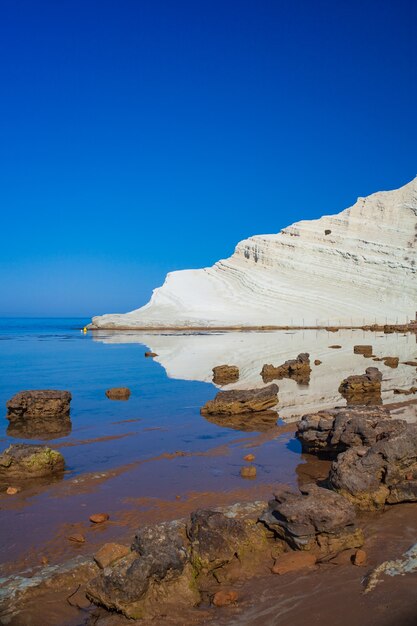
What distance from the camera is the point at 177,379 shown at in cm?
1697

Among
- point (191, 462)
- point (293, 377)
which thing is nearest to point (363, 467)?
point (191, 462)

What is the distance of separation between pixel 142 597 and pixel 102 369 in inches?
673

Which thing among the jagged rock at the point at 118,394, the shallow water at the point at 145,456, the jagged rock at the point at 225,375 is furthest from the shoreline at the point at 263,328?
the jagged rock at the point at 118,394

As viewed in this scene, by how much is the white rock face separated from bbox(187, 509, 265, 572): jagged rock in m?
46.3

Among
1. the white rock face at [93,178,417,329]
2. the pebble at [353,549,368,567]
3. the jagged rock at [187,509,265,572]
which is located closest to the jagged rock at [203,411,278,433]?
the jagged rock at [187,509,265,572]

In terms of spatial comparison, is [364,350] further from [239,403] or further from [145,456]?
[145,456]

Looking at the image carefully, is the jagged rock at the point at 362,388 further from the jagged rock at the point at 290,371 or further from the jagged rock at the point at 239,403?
the jagged rock at the point at 290,371

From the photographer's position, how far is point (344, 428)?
7.62m

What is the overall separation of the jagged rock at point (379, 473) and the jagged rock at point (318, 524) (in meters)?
0.91

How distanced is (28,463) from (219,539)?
151 inches

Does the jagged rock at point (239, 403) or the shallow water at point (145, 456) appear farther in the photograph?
the jagged rock at point (239, 403)

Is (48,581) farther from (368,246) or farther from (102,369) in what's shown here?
(368,246)

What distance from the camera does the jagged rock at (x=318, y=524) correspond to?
180 inches

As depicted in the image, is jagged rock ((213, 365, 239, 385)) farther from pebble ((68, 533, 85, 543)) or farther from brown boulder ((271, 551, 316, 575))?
brown boulder ((271, 551, 316, 575))
